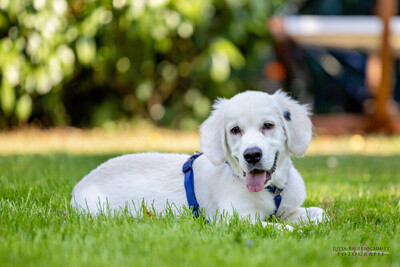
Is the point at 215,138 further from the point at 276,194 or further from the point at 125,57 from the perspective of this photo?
the point at 125,57

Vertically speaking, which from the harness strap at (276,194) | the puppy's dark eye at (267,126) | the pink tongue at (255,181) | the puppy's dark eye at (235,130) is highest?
the puppy's dark eye at (267,126)

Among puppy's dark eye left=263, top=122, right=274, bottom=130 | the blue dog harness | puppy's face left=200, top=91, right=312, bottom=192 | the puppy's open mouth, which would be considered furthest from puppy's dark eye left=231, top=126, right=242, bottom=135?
the blue dog harness

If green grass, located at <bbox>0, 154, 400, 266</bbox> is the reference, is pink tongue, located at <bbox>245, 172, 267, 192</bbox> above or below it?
above

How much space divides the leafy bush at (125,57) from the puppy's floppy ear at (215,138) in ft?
14.5

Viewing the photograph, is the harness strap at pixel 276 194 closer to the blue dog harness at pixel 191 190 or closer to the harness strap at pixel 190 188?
the blue dog harness at pixel 191 190

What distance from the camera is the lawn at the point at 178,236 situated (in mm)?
2158

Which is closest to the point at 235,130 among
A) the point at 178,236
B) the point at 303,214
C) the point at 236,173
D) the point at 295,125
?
the point at 236,173

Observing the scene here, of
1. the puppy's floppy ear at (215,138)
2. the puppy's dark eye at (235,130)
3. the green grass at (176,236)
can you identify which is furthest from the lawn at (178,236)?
the puppy's dark eye at (235,130)

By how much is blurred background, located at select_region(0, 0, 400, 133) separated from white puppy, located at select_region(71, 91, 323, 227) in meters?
4.42

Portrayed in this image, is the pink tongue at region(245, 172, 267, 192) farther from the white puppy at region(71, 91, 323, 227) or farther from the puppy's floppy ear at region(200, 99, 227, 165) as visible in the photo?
the puppy's floppy ear at region(200, 99, 227, 165)

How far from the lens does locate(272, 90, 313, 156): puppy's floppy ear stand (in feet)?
10.4

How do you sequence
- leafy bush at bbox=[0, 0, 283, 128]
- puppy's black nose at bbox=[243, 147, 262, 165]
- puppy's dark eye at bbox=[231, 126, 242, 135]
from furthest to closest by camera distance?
leafy bush at bbox=[0, 0, 283, 128], puppy's dark eye at bbox=[231, 126, 242, 135], puppy's black nose at bbox=[243, 147, 262, 165]

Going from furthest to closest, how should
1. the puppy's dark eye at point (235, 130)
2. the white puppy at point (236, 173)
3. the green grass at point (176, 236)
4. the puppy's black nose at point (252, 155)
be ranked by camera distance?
1. the puppy's dark eye at point (235, 130)
2. the white puppy at point (236, 173)
3. the puppy's black nose at point (252, 155)
4. the green grass at point (176, 236)

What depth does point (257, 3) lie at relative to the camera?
823cm
